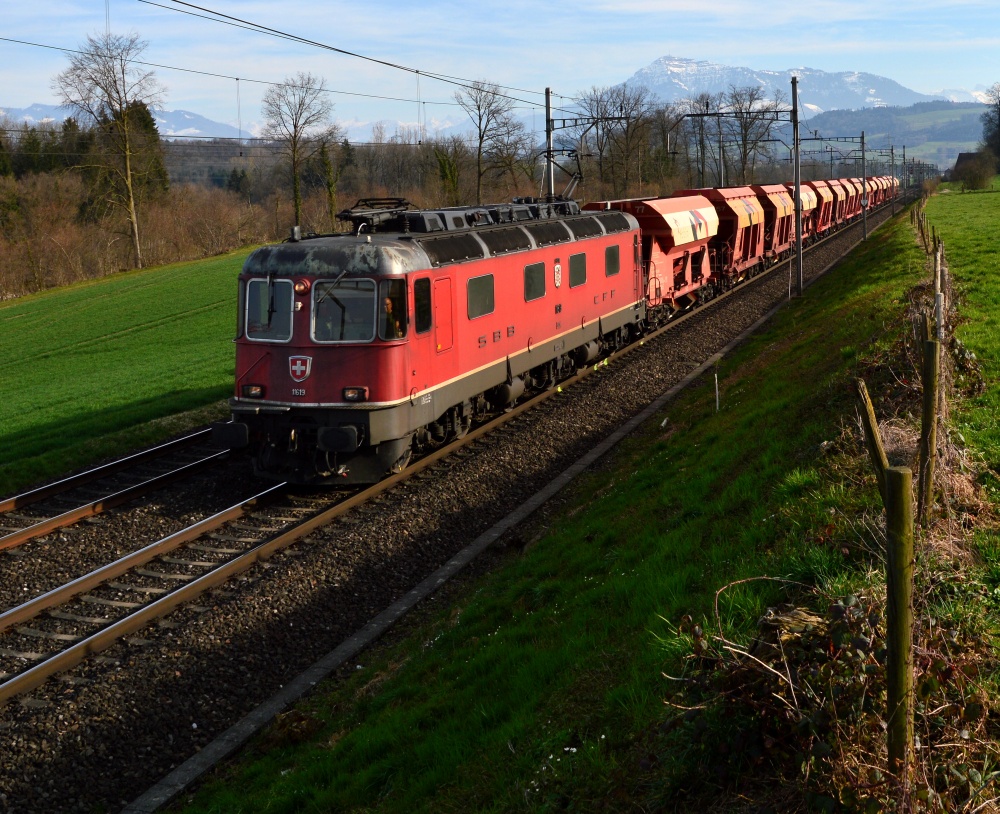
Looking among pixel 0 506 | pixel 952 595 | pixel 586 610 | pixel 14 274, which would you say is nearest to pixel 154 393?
pixel 0 506

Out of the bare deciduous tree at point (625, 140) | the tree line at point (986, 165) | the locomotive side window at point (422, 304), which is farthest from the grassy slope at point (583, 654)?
the tree line at point (986, 165)

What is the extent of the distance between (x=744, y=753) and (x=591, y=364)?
17538 mm

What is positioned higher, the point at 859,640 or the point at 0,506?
the point at 859,640

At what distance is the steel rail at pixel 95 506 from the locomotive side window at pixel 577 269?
782 centimetres

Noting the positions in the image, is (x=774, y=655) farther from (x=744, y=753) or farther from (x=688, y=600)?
(x=688, y=600)

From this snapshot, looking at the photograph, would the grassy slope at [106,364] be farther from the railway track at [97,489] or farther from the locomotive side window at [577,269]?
the locomotive side window at [577,269]

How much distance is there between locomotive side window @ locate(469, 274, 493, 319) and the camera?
1481 centimetres

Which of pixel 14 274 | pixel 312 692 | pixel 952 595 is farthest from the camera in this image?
pixel 14 274

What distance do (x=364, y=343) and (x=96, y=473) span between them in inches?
185

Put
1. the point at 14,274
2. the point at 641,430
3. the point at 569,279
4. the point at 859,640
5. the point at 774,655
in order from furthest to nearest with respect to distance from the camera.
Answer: the point at 14,274 < the point at 569,279 < the point at 641,430 < the point at 774,655 < the point at 859,640

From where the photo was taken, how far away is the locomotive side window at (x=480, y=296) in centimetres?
1481

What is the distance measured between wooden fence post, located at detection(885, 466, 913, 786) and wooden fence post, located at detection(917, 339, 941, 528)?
2409mm

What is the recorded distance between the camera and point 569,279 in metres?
18.8

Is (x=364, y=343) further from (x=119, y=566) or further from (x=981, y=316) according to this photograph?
(x=981, y=316)
